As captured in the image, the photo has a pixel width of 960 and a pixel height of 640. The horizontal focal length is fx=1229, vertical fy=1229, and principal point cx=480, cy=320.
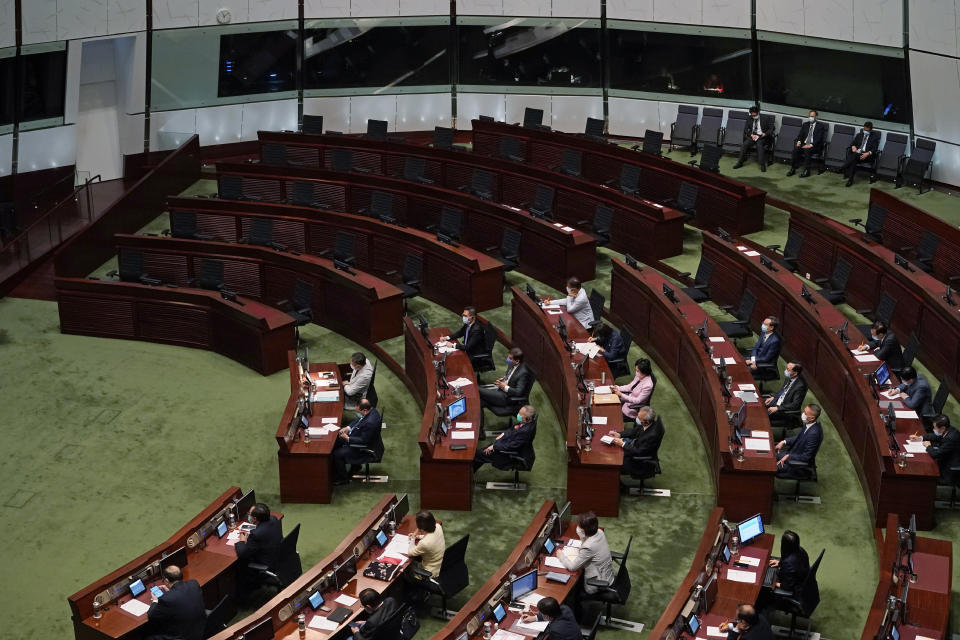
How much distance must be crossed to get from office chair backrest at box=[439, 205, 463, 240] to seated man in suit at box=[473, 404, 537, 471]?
522 centimetres

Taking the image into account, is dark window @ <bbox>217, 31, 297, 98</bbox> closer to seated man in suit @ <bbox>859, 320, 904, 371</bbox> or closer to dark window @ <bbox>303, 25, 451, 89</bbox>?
dark window @ <bbox>303, 25, 451, 89</bbox>

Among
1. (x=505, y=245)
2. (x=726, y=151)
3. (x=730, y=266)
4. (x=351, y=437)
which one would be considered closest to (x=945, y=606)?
(x=351, y=437)

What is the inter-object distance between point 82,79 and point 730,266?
1110 centimetres

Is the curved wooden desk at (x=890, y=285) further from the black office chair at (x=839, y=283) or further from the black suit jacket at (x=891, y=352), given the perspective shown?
the black suit jacket at (x=891, y=352)

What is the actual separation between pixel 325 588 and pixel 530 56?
529 inches

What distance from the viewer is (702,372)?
38.7ft

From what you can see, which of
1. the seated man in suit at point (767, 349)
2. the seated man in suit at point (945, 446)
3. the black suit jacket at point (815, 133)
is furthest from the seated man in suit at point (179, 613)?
the black suit jacket at point (815, 133)

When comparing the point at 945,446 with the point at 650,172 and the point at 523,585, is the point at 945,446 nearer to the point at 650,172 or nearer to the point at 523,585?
the point at 523,585

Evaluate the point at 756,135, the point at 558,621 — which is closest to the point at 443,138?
the point at 756,135

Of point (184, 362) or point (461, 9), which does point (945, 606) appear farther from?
point (461, 9)

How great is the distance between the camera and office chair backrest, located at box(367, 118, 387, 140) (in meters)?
19.1

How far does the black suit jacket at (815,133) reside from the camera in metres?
18.5

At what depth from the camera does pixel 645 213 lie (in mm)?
15789

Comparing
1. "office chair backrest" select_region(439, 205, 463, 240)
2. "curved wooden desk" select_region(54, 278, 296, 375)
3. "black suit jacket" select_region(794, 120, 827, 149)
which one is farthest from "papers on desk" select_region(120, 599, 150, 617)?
"black suit jacket" select_region(794, 120, 827, 149)
